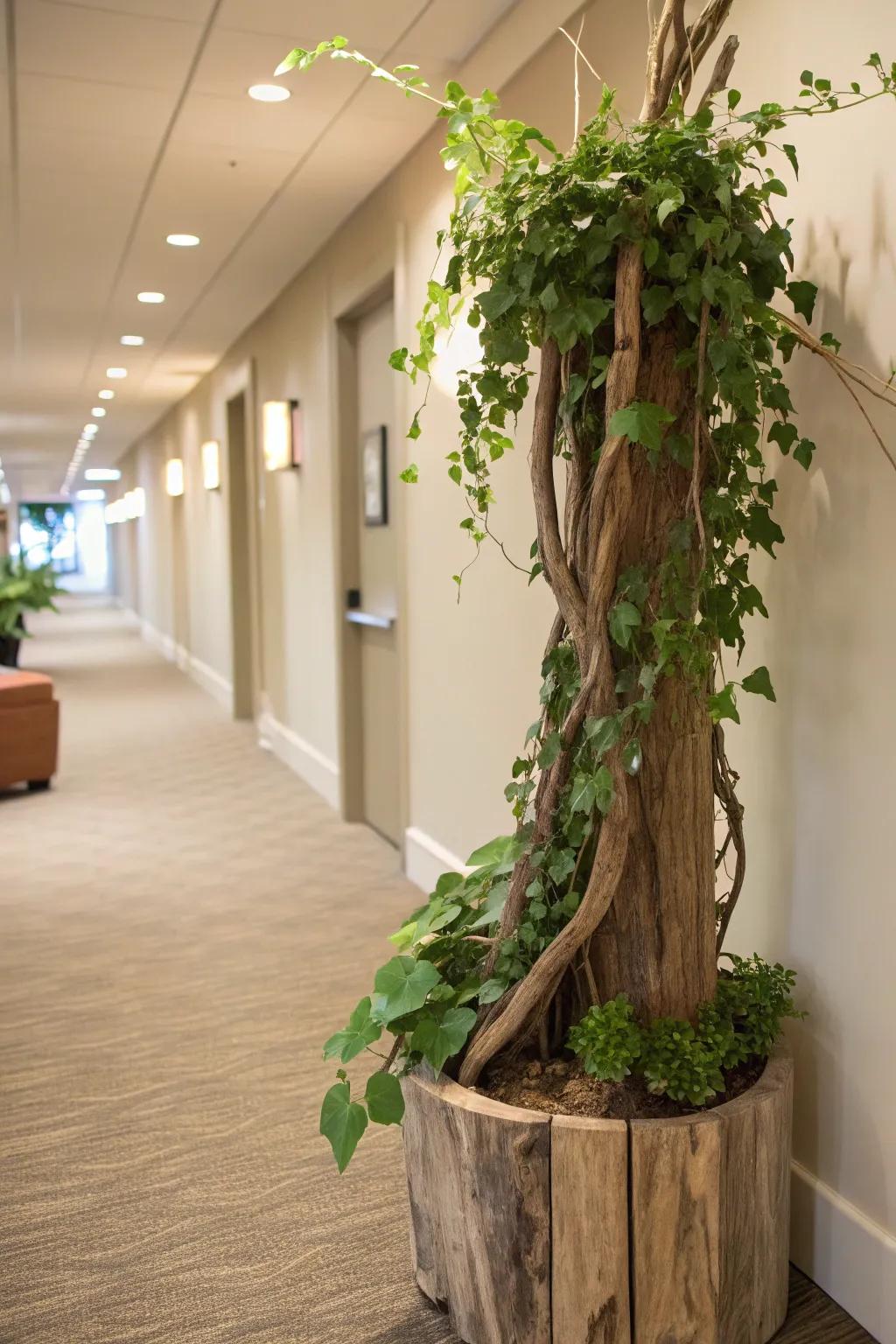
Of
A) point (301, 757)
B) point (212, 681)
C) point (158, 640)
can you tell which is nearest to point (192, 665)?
point (212, 681)

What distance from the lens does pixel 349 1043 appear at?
5.97ft

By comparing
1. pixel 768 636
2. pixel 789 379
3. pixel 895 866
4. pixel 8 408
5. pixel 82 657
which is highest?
pixel 8 408

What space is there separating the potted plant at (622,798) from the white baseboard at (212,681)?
684cm

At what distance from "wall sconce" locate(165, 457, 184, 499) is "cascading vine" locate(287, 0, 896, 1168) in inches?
363

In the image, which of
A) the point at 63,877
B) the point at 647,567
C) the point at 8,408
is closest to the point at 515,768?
the point at 647,567

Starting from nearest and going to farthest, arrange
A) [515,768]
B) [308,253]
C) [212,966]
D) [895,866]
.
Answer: [895,866] < [515,768] < [212,966] < [308,253]

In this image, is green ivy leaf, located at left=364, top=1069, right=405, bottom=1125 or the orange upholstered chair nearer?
green ivy leaf, located at left=364, top=1069, right=405, bottom=1125

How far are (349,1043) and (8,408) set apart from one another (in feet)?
34.7

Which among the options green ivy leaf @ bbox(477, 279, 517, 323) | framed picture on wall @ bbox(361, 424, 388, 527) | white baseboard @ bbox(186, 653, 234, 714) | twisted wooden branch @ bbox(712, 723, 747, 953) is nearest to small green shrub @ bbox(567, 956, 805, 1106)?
twisted wooden branch @ bbox(712, 723, 747, 953)

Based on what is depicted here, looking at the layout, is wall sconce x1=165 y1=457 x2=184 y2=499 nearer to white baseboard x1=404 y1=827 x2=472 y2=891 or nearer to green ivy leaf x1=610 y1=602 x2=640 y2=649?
white baseboard x1=404 y1=827 x2=472 y2=891

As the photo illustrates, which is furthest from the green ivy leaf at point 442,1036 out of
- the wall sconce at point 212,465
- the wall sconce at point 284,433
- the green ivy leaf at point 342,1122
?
the wall sconce at point 212,465

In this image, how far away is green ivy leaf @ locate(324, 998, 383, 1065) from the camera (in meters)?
1.82

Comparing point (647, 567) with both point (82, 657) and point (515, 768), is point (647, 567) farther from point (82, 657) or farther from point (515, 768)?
point (82, 657)

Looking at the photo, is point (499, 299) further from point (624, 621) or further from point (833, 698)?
point (833, 698)
